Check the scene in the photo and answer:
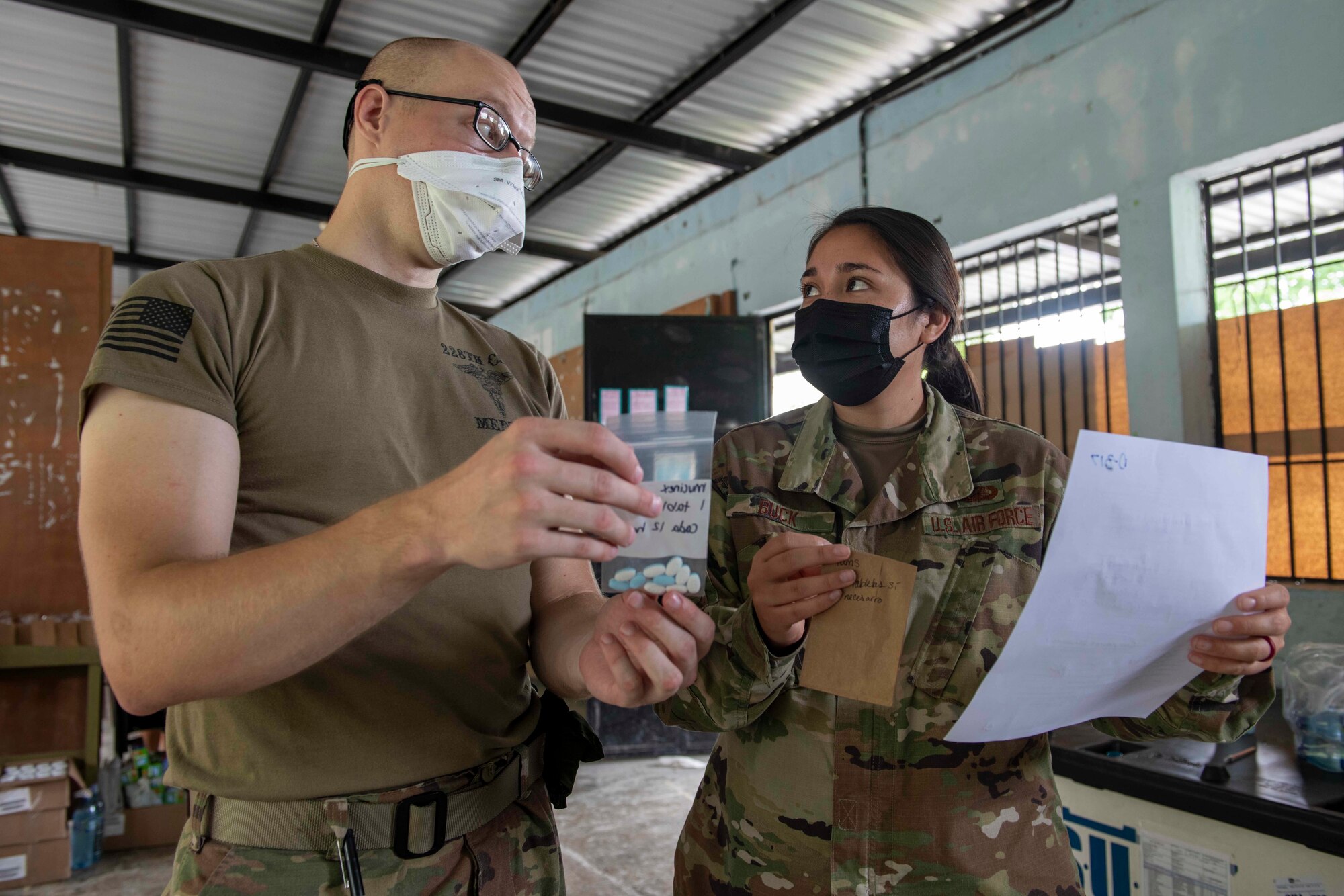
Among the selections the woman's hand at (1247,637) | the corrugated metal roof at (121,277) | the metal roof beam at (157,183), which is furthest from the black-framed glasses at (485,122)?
the corrugated metal roof at (121,277)

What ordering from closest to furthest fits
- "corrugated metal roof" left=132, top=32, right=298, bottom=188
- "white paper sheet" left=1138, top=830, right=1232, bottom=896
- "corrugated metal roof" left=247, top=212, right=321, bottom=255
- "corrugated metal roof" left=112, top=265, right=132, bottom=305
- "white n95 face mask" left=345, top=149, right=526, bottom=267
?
"white n95 face mask" left=345, top=149, right=526, bottom=267, "white paper sheet" left=1138, top=830, right=1232, bottom=896, "corrugated metal roof" left=132, top=32, right=298, bottom=188, "corrugated metal roof" left=247, top=212, right=321, bottom=255, "corrugated metal roof" left=112, top=265, right=132, bottom=305

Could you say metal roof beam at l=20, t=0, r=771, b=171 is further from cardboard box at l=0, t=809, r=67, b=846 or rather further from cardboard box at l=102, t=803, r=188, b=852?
cardboard box at l=102, t=803, r=188, b=852

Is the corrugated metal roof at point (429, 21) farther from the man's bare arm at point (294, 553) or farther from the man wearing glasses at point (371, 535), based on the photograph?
the man's bare arm at point (294, 553)

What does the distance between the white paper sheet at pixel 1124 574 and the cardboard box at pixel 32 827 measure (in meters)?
3.51

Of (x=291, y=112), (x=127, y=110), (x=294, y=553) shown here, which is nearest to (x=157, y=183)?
(x=127, y=110)

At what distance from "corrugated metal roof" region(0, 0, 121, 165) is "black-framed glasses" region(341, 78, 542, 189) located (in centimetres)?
427

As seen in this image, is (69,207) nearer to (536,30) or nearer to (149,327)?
(536,30)

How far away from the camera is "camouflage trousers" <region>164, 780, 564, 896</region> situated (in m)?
0.90

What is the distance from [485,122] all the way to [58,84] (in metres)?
5.30

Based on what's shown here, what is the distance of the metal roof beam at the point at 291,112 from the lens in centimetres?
420

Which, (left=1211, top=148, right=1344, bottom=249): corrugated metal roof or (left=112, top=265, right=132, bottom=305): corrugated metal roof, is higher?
(left=112, top=265, right=132, bottom=305): corrugated metal roof

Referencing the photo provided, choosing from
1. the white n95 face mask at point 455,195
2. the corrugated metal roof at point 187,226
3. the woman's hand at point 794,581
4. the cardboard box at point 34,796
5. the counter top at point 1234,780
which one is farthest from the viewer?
the corrugated metal roof at point 187,226

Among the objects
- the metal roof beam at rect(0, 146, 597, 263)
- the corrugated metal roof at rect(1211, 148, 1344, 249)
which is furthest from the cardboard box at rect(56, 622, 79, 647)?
the corrugated metal roof at rect(1211, 148, 1344, 249)

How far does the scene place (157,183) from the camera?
20.2ft
